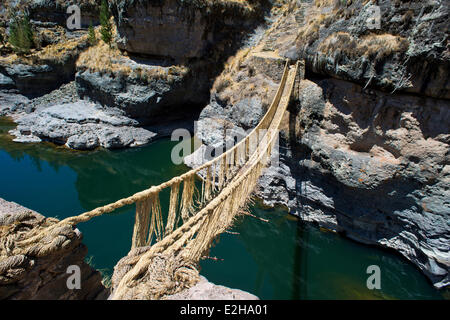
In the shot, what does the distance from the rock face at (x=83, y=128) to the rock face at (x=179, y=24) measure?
162 inches

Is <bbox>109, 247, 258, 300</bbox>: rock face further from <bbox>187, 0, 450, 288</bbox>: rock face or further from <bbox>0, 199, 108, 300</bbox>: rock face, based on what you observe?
<bbox>187, 0, 450, 288</bbox>: rock face

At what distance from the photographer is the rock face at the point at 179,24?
12516 mm

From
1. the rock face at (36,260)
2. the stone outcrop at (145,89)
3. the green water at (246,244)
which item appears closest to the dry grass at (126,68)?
the stone outcrop at (145,89)

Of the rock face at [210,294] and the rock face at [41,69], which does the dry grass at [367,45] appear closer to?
the rock face at [210,294]

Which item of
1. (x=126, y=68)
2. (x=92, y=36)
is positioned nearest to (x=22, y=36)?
(x=92, y=36)

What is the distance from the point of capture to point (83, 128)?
559 inches

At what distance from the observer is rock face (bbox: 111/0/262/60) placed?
1252 cm

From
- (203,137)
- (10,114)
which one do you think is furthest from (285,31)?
(10,114)

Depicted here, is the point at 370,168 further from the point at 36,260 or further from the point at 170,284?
the point at 36,260

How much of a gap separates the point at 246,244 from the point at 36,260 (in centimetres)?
739

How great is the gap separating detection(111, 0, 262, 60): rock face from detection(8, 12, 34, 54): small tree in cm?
802

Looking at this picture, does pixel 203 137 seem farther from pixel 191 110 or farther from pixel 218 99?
pixel 191 110

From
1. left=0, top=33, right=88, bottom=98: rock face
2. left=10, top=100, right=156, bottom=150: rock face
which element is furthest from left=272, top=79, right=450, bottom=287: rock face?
left=0, top=33, right=88, bottom=98: rock face

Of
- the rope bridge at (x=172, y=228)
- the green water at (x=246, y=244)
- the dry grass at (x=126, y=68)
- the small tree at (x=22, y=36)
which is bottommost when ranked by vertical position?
the green water at (x=246, y=244)
